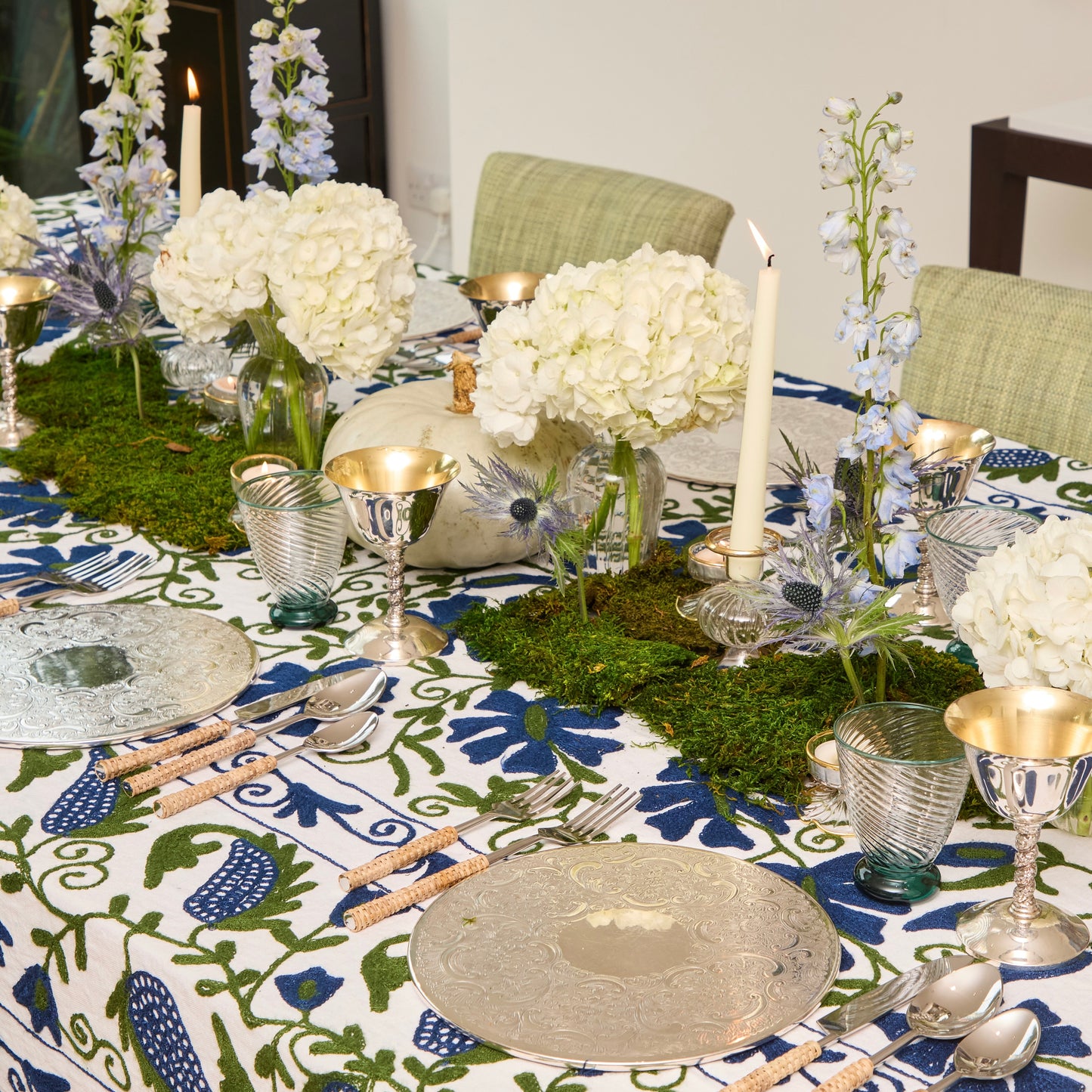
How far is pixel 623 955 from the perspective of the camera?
0.78 meters

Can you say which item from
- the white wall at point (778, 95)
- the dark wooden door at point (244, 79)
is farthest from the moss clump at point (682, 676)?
the dark wooden door at point (244, 79)

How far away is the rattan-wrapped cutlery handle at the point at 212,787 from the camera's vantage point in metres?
0.93

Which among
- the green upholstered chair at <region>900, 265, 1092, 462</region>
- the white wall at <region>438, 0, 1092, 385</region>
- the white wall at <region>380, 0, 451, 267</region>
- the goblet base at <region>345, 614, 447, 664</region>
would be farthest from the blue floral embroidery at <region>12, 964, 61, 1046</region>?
the white wall at <region>380, 0, 451, 267</region>

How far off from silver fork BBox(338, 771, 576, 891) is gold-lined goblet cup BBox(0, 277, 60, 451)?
0.87m

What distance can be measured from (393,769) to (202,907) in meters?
0.19

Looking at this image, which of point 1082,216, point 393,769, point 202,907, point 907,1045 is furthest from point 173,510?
point 1082,216

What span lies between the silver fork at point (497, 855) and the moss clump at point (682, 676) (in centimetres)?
8

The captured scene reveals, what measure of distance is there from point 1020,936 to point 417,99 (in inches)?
158

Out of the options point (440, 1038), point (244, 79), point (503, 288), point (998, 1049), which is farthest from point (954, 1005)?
point (244, 79)

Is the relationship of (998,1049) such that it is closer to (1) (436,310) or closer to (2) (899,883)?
(2) (899,883)

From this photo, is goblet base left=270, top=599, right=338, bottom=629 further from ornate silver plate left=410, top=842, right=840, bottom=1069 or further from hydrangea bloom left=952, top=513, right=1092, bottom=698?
hydrangea bloom left=952, top=513, right=1092, bottom=698

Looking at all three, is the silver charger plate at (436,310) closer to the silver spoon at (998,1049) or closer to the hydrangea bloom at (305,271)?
the hydrangea bloom at (305,271)

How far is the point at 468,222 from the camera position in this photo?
432 centimetres

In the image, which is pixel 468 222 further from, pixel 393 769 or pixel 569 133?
pixel 393 769
